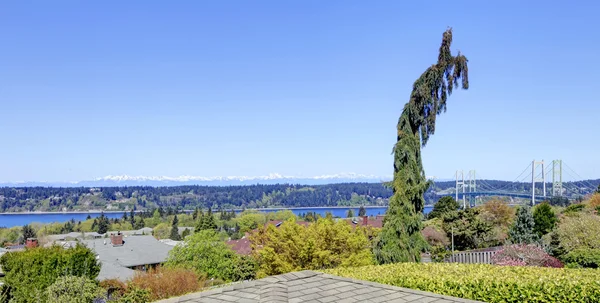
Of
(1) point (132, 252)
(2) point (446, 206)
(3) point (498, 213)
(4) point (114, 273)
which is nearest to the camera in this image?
(4) point (114, 273)

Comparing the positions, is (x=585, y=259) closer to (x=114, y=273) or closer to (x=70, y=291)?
(x=70, y=291)

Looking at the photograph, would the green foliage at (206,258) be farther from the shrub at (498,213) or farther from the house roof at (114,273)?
the shrub at (498,213)

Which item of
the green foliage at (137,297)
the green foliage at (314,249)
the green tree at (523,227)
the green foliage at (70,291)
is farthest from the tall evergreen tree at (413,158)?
the green tree at (523,227)

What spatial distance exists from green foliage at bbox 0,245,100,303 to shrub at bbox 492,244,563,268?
14002mm

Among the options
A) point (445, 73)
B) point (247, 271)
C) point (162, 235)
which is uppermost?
point (445, 73)

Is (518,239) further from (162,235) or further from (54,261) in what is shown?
(162,235)

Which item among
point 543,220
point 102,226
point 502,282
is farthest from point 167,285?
point 102,226

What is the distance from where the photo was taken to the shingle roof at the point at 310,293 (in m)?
5.11

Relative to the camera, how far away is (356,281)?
6.03 metres

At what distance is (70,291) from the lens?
530 inches

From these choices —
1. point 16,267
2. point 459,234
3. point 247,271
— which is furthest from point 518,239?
point 16,267

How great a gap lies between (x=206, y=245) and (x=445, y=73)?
54.9 feet

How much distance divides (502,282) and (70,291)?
41.2 ft

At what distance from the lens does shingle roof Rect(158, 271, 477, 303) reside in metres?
5.11
